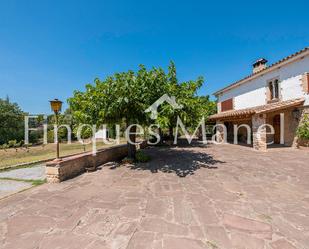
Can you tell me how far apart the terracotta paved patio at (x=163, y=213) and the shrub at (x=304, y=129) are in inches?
259

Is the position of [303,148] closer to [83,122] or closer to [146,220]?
[146,220]

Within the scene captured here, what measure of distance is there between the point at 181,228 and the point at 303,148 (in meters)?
12.7

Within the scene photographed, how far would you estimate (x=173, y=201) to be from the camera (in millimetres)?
4344

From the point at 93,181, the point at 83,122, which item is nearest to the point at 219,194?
the point at 93,181

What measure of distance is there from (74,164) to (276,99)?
570 inches

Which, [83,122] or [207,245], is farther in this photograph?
[83,122]

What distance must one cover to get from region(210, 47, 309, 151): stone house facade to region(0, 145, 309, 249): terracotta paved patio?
625cm

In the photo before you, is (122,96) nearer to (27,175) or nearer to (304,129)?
(27,175)

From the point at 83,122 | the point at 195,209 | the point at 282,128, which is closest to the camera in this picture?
the point at 195,209

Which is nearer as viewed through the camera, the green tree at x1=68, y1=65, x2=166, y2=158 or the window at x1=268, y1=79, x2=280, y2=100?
the green tree at x1=68, y1=65, x2=166, y2=158

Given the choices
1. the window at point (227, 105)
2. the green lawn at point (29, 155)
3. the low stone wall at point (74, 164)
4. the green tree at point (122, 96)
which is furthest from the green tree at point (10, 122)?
the window at point (227, 105)

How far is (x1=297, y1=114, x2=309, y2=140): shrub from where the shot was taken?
11.1 metres

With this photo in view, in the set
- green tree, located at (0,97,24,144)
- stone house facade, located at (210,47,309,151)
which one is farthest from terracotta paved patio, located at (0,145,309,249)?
green tree, located at (0,97,24,144)

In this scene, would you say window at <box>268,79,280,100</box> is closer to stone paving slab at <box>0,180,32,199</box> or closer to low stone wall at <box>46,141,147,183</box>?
low stone wall at <box>46,141,147,183</box>
